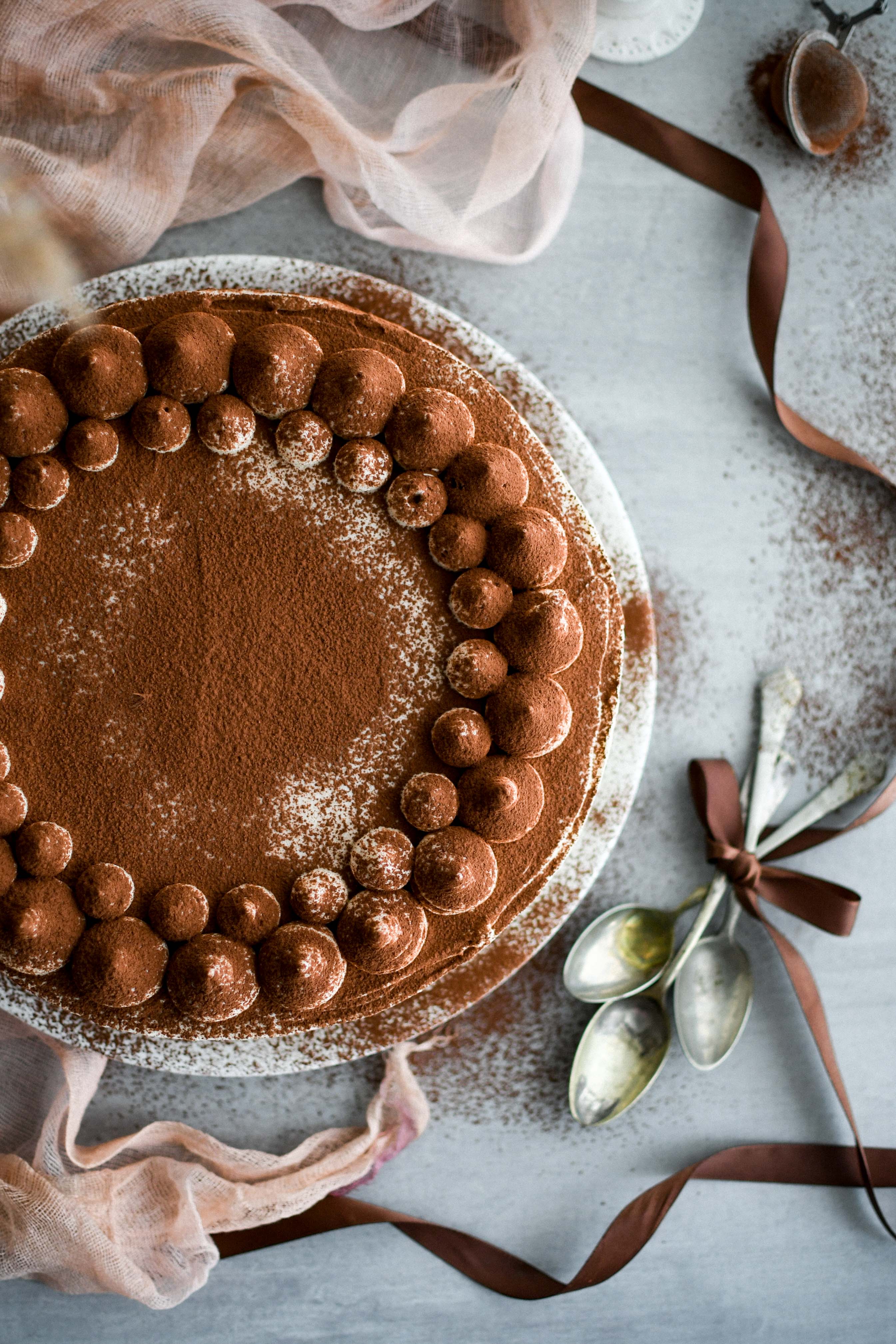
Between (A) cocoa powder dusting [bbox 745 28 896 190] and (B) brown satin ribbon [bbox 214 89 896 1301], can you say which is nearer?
(B) brown satin ribbon [bbox 214 89 896 1301]

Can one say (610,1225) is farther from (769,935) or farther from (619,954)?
(769,935)

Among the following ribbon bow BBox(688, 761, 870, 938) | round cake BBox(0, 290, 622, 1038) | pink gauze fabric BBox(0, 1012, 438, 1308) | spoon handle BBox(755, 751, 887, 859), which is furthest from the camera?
spoon handle BBox(755, 751, 887, 859)

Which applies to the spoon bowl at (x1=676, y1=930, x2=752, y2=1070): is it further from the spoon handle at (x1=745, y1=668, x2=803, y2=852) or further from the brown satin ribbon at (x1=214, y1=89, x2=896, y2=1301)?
the spoon handle at (x1=745, y1=668, x2=803, y2=852)

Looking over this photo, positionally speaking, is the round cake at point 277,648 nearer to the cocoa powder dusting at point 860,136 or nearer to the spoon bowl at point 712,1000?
the spoon bowl at point 712,1000

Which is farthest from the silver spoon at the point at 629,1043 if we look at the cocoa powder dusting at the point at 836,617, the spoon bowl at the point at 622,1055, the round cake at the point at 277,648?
the round cake at the point at 277,648

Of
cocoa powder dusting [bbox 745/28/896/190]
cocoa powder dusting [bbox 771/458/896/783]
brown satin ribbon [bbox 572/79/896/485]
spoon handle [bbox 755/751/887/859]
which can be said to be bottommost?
spoon handle [bbox 755/751/887/859]

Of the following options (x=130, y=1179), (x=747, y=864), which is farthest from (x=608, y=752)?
(x=130, y=1179)

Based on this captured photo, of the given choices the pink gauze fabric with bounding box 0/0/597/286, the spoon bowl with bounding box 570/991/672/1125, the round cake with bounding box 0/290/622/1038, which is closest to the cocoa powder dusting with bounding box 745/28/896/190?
the pink gauze fabric with bounding box 0/0/597/286
